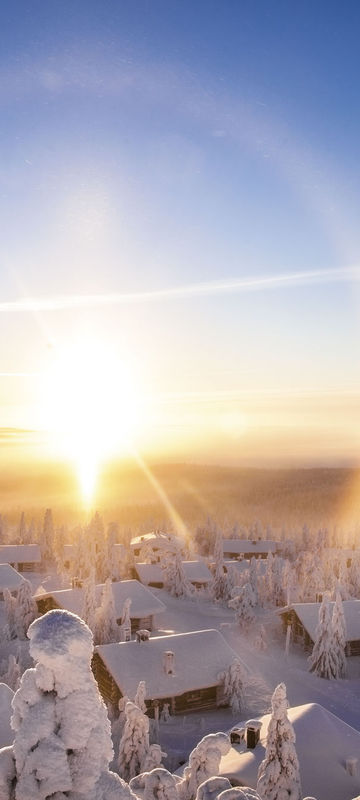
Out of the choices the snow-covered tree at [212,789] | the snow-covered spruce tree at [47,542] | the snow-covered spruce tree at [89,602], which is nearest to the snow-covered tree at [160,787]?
the snow-covered tree at [212,789]

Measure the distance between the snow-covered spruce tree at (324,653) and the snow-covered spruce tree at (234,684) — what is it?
10020mm

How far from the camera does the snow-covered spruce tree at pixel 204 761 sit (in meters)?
14.6

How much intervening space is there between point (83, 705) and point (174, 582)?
58.7 meters

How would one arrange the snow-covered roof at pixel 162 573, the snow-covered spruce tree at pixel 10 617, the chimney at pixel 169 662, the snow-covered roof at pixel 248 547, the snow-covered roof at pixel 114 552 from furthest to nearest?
the snow-covered roof at pixel 248 547 → the snow-covered roof at pixel 114 552 → the snow-covered roof at pixel 162 573 → the snow-covered spruce tree at pixel 10 617 → the chimney at pixel 169 662

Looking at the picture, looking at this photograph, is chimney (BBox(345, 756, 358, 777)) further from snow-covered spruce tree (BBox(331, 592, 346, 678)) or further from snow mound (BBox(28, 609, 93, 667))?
snow-covered spruce tree (BBox(331, 592, 346, 678))

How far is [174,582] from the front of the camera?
2559 inches

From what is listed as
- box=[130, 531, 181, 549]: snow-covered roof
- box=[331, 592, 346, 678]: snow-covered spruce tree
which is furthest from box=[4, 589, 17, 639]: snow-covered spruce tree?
box=[130, 531, 181, 549]: snow-covered roof

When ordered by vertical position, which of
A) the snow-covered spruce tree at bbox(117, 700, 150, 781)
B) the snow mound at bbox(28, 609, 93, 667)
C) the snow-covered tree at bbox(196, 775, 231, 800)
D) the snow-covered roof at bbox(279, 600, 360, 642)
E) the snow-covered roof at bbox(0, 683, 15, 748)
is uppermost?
→ the snow mound at bbox(28, 609, 93, 667)

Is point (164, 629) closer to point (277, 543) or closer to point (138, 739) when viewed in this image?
point (138, 739)

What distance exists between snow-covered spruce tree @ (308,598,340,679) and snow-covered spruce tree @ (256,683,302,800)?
25.1 meters

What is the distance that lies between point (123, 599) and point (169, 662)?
58.4 ft

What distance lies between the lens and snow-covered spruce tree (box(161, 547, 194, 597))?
2547 inches

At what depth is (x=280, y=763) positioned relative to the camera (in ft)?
60.3

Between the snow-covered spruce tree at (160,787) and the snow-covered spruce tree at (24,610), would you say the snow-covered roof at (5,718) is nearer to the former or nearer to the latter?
the snow-covered spruce tree at (160,787)
